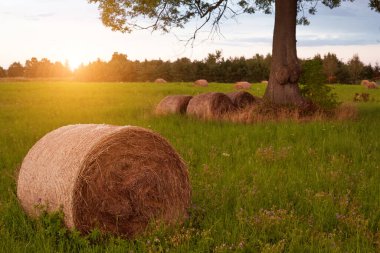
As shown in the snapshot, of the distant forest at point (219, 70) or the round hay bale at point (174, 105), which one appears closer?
the round hay bale at point (174, 105)

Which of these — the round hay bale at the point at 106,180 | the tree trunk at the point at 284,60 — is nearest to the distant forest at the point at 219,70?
the tree trunk at the point at 284,60

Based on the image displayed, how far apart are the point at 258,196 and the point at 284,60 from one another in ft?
39.0

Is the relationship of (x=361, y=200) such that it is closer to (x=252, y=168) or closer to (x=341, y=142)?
(x=252, y=168)

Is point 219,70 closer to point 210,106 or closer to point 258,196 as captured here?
point 210,106

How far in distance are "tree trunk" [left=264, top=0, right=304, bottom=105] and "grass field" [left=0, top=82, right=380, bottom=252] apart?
448 centimetres

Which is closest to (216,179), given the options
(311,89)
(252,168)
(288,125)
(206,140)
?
(252,168)

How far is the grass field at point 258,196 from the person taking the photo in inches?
204

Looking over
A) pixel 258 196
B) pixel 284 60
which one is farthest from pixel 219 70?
pixel 258 196

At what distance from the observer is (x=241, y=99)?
17266 millimetres

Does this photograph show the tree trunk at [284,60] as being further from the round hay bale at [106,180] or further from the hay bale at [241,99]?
the round hay bale at [106,180]

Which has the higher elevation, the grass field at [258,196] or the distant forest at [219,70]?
the distant forest at [219,70]

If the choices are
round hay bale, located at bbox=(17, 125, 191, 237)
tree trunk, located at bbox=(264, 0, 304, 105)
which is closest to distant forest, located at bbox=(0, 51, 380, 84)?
tree trunk, located at bbox=(264, 0, 304, 105)

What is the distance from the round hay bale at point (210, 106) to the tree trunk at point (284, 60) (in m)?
2.15

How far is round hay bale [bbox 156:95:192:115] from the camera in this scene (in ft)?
56.9
